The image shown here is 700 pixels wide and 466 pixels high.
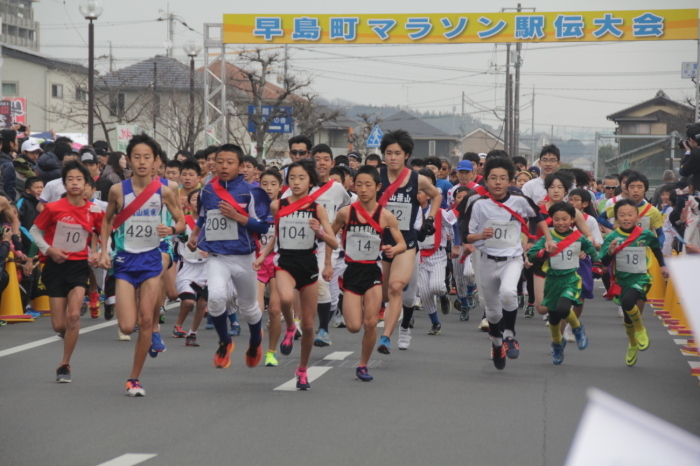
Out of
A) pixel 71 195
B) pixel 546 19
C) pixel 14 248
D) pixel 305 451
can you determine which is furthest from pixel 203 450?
pixel 546 19

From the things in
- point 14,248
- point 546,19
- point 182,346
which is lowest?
point 182,346

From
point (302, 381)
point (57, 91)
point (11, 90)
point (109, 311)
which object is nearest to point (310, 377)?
point (302, 381)

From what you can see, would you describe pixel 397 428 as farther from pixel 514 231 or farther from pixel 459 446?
pixel 514 231

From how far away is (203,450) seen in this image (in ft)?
21.2

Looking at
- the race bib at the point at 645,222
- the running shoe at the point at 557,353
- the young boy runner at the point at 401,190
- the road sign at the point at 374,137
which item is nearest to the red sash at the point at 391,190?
the young boy runner at the point at 401,190

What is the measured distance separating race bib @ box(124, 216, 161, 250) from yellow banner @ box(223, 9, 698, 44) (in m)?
19.5

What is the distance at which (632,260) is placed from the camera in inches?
426

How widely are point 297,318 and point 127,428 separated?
17.4 feet

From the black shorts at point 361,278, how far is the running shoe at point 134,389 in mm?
2008

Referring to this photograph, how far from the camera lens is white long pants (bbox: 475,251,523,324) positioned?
32.9ft

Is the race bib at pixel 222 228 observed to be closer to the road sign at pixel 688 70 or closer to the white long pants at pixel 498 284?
the white long pants at pixel 498 284

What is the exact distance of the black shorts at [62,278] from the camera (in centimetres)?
936

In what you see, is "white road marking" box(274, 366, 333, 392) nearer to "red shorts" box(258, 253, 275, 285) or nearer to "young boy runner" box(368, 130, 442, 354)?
"young boy runner" box(368, 130, 442, 354)

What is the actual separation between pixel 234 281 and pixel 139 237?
0.96 meters
